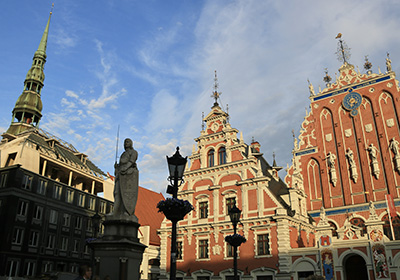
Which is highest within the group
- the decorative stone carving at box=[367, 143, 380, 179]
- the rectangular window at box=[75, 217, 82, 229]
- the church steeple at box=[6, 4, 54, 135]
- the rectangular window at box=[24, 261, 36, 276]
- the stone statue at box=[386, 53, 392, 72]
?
the church steeple at box=[6, 4, 54, 135]

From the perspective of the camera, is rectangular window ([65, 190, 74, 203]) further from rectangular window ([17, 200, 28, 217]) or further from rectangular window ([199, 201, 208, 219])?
rectangular window ([199, 201, 208, 219])

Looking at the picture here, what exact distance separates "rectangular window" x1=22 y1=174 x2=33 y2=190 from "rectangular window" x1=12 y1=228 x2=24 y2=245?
4.20 meters

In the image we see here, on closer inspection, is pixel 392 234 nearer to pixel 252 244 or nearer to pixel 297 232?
pixel 297 232

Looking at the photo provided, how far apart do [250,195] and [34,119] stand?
3831cm

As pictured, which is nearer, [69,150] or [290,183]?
[290,183]

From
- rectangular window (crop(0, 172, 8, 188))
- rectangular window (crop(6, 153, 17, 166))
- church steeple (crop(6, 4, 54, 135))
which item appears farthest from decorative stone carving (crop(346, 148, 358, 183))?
church steeple (crop(6, 4, 54, 135))

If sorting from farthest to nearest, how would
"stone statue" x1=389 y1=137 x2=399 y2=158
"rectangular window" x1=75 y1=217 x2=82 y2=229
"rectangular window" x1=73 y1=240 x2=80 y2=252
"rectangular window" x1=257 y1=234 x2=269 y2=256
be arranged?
"rectangular window" x1=75 y1=217 x2=82 y2=229 < "rectangular window" x1=73 y1=240 x2=80 y2=252 < "stone statue" x1=389 y1=137 x2=399 y2=158 < "rectangular window" x1=257 y1=234 x2=269 y2=256

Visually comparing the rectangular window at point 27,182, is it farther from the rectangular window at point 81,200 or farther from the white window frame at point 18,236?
the rectangular window at point 81,200

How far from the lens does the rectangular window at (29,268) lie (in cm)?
3183

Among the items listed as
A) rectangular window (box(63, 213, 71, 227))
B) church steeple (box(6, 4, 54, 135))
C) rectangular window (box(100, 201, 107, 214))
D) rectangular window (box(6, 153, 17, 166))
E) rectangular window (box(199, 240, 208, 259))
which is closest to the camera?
rectangular window (box(199, 240, 208, 259))

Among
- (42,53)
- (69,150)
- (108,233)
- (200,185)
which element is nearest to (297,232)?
(200,185)

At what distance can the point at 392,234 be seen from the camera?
84.4 feet

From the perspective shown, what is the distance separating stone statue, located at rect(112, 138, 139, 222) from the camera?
9.98m

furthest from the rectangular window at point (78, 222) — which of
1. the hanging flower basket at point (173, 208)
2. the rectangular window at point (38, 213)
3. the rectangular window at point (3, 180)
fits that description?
the hanging flower basket at point (173, 208)
